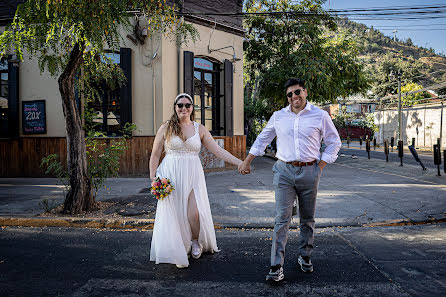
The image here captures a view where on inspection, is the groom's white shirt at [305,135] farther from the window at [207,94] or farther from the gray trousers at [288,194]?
the window at [207,94]

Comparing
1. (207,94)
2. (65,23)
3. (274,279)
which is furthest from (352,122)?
(274,279)

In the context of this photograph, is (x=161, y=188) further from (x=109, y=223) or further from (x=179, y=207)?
(x=109, y=223)

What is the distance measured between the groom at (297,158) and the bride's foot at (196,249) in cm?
101

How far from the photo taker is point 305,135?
12.0 ft

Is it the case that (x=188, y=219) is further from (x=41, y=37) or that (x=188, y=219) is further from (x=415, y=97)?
(x=415, y=97)

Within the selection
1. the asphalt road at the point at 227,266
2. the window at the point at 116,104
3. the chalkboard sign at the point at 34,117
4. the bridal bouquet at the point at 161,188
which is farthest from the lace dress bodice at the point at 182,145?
the chalkboard sign at the point at 34,117

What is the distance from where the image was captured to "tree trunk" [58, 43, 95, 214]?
21.8 feet

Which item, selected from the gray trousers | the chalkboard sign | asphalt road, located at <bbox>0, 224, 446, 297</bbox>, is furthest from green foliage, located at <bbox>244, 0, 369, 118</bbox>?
the gray trousers

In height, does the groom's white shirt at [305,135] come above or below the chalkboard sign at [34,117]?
below

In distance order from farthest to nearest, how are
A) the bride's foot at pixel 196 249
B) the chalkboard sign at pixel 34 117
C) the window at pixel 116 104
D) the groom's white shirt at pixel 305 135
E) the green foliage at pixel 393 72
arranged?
the green foliage at pixel 393 72, the chalkboard sign at pixel 34 117, the window at pixel 116 104, the bride's foot at pixel 196 249, the groom's white shirt at pixel 305 135

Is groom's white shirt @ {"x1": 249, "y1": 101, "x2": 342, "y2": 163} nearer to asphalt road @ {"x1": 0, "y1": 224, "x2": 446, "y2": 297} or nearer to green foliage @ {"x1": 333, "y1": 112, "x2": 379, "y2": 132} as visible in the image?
asphalt road @ {"x1": 0, "y1": 224, "x2": 446, "y2": 297}

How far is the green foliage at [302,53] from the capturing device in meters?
15.6

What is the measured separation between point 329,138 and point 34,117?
11.4 meters

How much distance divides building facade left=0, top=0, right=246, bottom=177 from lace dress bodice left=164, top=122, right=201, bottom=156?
7688 mm
